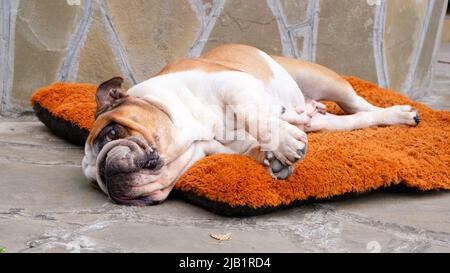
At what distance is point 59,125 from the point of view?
4.05 metres

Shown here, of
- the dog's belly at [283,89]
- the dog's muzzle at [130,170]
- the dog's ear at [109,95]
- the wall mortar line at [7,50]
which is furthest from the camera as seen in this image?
the wall mortar line at [7,50]

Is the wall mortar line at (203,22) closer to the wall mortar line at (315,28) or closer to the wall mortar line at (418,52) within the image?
the wall mortar line at (315,28)

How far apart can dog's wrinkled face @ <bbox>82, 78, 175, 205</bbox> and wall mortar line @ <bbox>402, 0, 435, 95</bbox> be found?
258 centimetres

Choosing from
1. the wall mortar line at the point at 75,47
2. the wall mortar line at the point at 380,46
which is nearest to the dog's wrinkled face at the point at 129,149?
the wall mortar line at the point at 75,47

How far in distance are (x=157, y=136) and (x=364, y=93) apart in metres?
1.91

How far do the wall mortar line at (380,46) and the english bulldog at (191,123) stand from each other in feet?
3.80

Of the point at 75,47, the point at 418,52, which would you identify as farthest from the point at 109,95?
the point at 418,52

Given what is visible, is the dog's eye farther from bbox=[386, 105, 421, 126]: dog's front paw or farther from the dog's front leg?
bbox=[386, 105, 421, 126]: dog's front paw

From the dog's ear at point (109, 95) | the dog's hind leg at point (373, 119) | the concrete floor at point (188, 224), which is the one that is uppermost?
the dog's ear at point (109, 95)

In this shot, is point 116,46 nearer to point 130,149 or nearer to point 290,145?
point 130,149

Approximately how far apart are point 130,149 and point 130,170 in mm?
77

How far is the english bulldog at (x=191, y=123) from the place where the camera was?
2.90 m

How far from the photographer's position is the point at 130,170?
9.32ft

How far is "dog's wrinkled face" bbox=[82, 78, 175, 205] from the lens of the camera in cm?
286
